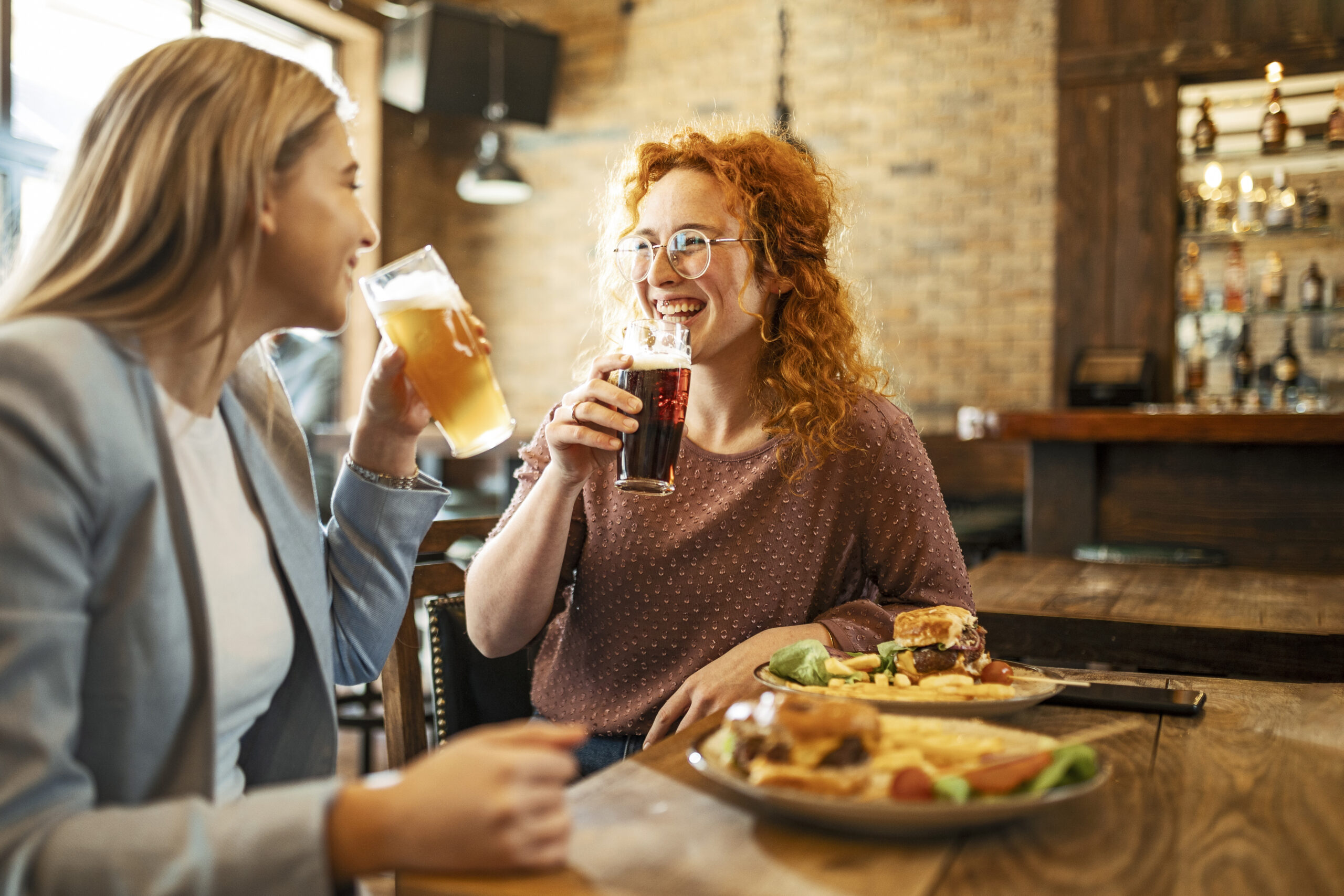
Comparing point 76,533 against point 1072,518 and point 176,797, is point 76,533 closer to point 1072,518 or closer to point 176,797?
point 176,797

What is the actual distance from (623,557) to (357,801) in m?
0.88

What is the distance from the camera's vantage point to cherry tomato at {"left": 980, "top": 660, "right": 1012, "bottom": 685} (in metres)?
1.12

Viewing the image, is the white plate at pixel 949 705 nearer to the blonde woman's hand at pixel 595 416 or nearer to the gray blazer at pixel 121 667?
the blonde woman's hand at pixel 595 416

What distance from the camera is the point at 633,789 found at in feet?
2.86

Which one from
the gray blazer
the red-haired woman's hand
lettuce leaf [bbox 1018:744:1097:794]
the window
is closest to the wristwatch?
the gray blazer

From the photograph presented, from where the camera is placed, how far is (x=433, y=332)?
119cm

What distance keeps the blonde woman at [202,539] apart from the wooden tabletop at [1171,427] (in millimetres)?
2368

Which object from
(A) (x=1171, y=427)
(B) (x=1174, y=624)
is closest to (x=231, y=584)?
(B) (x=1174, y=624)

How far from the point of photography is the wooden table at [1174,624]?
64.2 inches

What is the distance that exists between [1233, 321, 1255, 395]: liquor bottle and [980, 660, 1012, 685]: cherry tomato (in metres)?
4.11

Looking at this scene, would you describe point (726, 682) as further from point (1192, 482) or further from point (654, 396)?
point (1192, 482)

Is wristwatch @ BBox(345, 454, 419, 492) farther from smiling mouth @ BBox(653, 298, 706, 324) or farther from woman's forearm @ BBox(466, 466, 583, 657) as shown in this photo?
smiling mouth @ BBox(653, 298, 706, 324)

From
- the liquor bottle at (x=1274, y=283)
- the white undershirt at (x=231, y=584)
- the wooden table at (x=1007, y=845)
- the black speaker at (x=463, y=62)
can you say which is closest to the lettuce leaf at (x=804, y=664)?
the wooden table at (x=1007, y=845)

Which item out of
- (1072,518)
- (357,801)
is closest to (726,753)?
(357,801)
